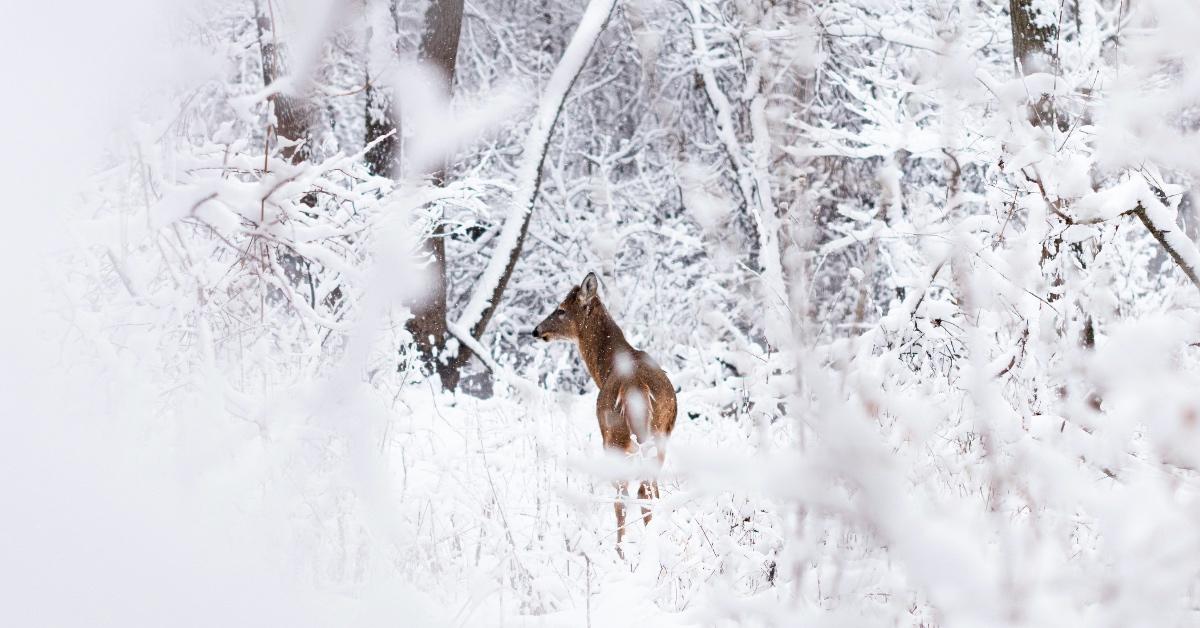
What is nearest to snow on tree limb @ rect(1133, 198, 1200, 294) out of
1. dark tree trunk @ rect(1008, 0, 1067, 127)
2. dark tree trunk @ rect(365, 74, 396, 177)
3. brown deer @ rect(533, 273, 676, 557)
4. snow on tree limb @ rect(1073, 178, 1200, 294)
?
snow on tree limb @ rect(1073, 178, 1200, 294)

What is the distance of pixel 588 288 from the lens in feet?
24.6

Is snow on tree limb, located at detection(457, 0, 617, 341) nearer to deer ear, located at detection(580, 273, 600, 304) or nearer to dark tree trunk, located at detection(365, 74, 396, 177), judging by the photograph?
dark tree trunk, located at detection(365, 74, 396, 177)

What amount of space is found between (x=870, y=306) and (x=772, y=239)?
208 cm

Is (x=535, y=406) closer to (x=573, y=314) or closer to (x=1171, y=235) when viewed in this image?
(x=573, y=314)

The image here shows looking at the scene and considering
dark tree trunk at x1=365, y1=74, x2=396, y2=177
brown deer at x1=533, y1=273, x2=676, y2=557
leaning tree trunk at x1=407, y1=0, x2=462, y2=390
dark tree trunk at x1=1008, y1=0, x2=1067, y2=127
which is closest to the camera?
brown deer at x1=533, y1=273, x2=676, y2=557

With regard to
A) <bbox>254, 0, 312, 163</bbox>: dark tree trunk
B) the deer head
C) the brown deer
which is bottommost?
the brown deer

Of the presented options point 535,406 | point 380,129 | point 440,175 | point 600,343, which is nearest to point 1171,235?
point 600,343

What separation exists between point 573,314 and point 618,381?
1591mm

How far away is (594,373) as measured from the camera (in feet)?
24.1

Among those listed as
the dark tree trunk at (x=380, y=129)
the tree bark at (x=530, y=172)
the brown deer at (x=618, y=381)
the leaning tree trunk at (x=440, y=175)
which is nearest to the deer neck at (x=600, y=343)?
the brown deer at (x=618, y=381)

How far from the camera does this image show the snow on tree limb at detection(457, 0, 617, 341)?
943 cm

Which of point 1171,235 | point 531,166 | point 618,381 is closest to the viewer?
point 1171,235

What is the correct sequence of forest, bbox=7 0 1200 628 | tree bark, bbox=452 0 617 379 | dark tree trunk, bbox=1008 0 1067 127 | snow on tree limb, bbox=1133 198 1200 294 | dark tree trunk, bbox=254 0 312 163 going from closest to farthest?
forest, bbox=7 0 1200 628, snow on tree limb, bbox=1133 198 1200 294, dark tree trunk, bbox=254 0 312 163, dark tree trunk, bbox=1008 0 1067 127, tree bark, bbox=452 0 617 379

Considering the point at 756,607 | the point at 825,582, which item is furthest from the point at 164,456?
the point at 825,582
